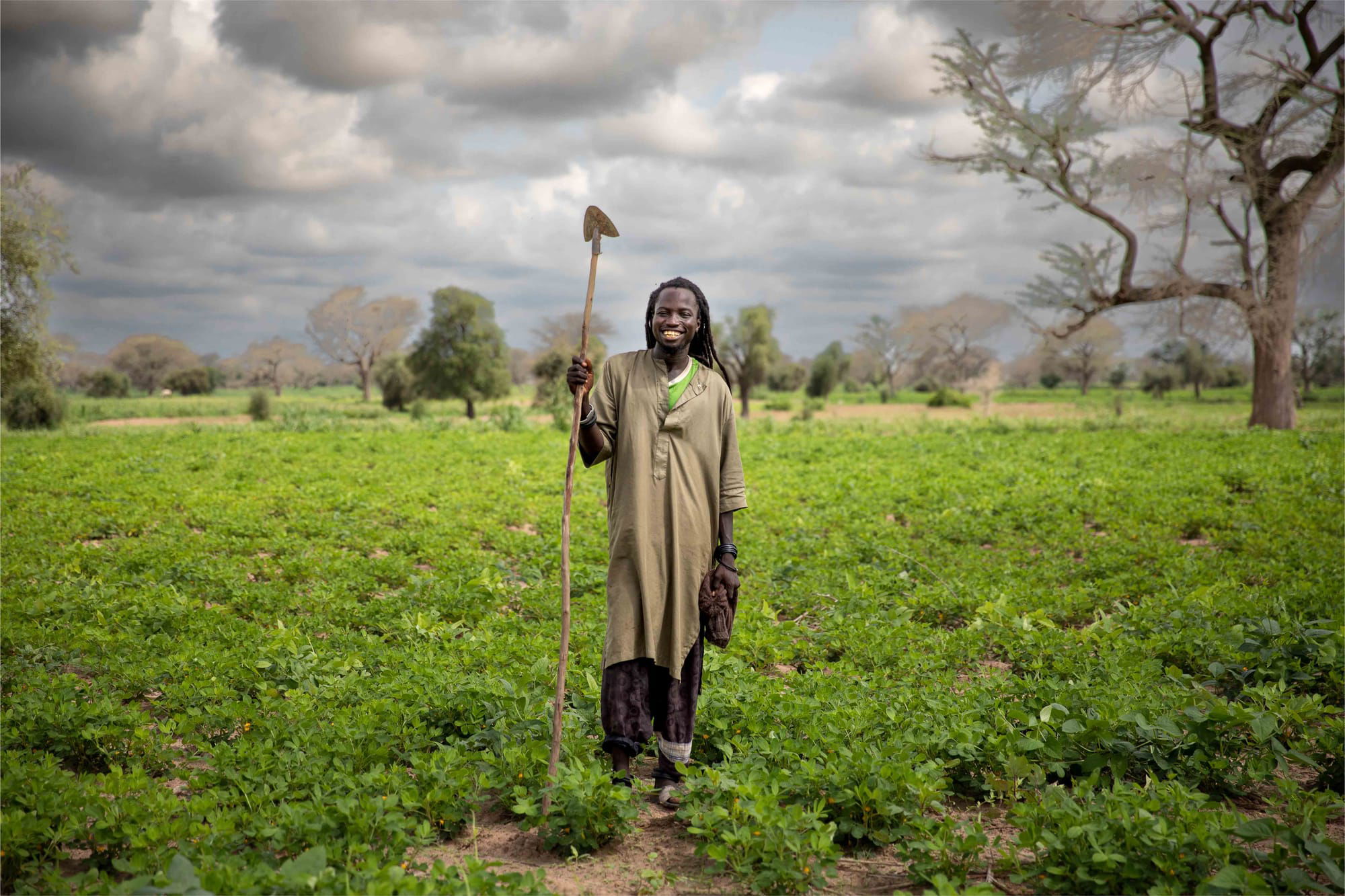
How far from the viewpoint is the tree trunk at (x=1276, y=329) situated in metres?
18.3

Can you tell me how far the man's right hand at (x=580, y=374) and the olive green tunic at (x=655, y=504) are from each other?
0.22m

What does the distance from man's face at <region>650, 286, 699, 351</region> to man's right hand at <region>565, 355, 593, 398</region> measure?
0.42 meters

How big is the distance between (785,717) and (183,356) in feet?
280

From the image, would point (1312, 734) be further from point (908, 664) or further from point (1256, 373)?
point (1256, 373)

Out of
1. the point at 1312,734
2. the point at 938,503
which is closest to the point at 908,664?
the point at 1312,734

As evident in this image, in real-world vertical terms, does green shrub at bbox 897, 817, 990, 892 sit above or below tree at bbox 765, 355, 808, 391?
below

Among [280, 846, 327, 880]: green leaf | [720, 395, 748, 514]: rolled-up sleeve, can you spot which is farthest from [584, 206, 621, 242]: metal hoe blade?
[280, 846, 327, 880]: green leaf

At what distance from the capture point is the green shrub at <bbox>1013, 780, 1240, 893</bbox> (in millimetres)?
3023

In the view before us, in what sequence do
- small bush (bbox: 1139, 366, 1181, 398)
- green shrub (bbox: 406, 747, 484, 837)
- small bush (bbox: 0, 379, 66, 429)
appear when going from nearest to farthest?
green shrub (bbox: 406, 747, 484, 837) < small bush (bbox: 0, 379, 66, 429) < small bush (bbox: 1139, 366, 1181, 398)

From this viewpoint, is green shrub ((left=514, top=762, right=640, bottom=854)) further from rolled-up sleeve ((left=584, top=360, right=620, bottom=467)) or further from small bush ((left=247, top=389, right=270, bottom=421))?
small bush ((left=247, top=389, right=270, bottom=421))

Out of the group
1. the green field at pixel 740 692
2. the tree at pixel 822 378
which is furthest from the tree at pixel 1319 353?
the green field at pixel 740 692

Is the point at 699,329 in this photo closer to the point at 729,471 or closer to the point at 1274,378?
the point at 729,471

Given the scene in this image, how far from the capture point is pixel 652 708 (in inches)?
160

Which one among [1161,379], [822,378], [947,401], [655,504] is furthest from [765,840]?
[1161,379]
